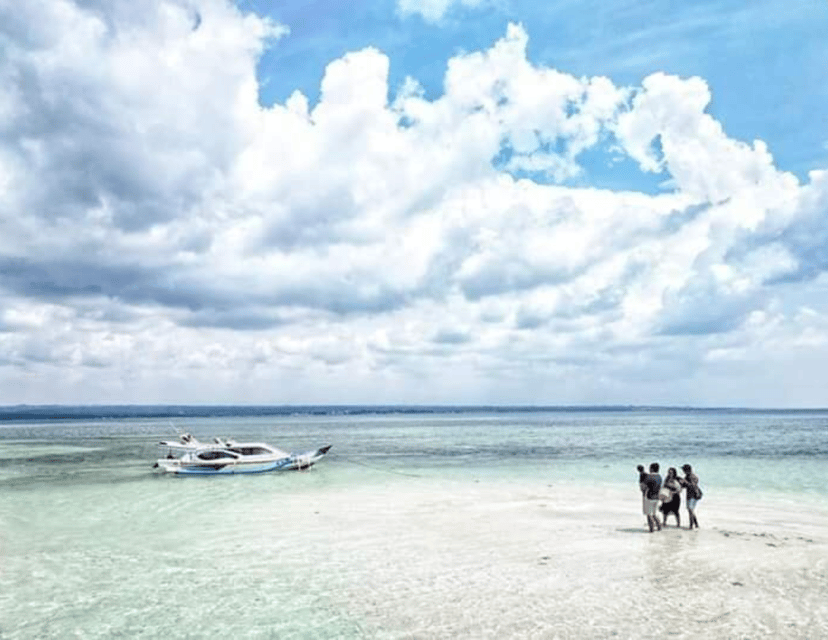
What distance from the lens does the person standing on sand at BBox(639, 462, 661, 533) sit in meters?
24.6

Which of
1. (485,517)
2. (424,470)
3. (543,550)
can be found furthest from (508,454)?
(543,550)

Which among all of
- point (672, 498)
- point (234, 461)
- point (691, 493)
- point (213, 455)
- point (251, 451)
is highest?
point (691, 493)

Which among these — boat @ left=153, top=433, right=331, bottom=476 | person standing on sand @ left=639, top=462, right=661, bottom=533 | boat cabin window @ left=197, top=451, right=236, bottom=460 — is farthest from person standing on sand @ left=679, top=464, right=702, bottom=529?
boat cabin window @ left=197, top=451, right=236, bottom=460

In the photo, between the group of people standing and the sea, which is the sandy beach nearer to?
the sea

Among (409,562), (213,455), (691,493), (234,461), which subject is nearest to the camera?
(409,562)

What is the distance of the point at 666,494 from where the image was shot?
26406 millimetres

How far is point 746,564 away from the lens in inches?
820

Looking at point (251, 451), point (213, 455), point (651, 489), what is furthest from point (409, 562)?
point (251, 451)

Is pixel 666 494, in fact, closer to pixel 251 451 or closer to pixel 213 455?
pixel 251 451

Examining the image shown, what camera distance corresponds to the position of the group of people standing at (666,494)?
24.8 meters

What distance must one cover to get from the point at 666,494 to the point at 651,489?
2112 mm

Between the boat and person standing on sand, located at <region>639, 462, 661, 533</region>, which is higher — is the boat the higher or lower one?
the lower one

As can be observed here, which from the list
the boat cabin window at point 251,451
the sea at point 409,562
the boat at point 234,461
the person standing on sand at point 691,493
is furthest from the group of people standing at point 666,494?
the boat cabin window at point 251,451

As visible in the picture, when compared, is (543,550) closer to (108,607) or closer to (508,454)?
(108,607)
